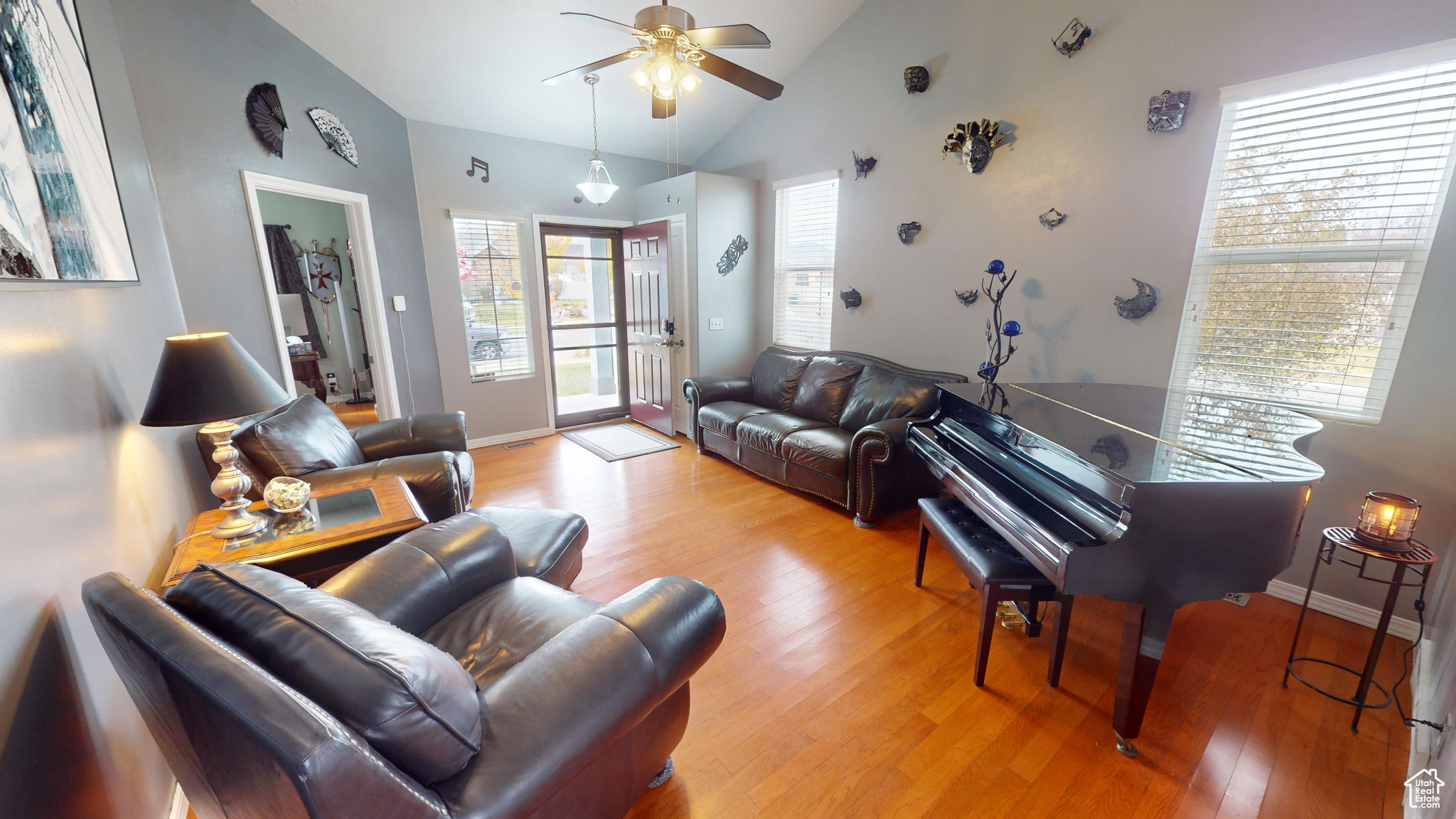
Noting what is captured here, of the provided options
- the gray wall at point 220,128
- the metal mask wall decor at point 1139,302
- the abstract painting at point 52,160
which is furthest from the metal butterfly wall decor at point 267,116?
the metal mask wall decor at point 1139,302

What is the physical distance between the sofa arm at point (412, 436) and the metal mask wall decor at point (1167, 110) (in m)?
3.92

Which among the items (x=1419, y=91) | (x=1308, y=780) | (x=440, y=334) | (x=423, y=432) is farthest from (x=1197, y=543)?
(x=440, y=334)

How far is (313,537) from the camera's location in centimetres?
177

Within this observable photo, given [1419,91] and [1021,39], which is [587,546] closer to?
[1021,39]

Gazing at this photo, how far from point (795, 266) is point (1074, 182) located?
2152 mm

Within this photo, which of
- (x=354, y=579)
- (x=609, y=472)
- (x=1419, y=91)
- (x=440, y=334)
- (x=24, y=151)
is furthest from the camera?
(x=440, y=334)

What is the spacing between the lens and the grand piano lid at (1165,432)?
158 centimetres

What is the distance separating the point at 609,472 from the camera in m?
4.09

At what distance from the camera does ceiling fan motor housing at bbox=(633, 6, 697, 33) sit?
6.91 feet

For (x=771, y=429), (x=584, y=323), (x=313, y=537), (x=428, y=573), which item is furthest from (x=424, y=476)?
(x=584, y=323)

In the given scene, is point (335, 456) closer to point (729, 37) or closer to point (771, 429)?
point (771, 429)

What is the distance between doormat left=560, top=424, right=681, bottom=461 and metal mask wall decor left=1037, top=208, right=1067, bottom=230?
317 centimetres

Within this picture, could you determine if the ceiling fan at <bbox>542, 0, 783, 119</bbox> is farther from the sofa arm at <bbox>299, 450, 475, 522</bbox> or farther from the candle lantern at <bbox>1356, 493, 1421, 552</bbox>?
the candle lantern at <bbox>1356, 493, 1421, 552</bbox>

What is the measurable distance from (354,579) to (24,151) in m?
1.14
